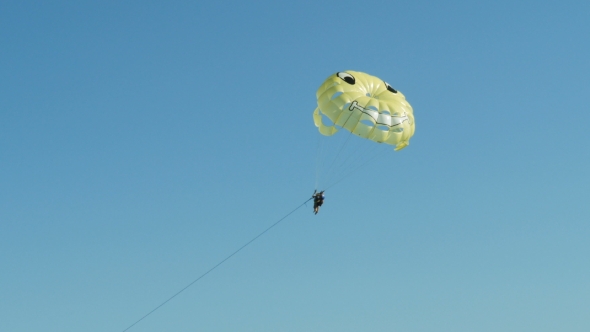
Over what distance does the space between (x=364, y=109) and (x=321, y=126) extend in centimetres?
318

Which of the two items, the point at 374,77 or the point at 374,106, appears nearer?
the point at 374,106

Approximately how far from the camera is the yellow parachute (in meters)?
48.0

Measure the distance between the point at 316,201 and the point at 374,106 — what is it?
5.53m

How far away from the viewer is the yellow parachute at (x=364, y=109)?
48.0 metres

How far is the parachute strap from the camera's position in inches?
1959

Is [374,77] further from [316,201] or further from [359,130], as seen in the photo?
[316,201]

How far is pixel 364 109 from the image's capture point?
48.0 meters

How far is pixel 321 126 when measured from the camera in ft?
165

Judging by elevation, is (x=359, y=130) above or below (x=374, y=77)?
below

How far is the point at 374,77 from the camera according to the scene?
5184 cm

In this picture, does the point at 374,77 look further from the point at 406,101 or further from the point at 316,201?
the point at 316,201

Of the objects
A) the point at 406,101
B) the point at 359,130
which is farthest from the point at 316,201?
the point at 406,101

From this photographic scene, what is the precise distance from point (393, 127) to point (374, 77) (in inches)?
176

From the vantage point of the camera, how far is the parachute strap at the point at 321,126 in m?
49.8
